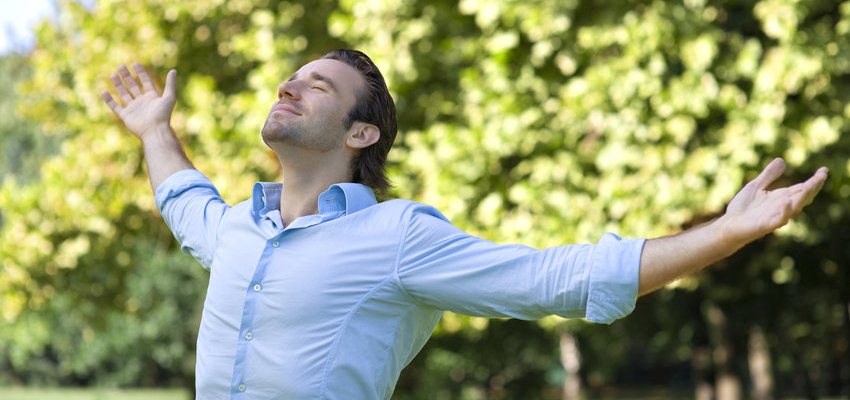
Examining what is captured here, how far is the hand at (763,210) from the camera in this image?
2.20 metres

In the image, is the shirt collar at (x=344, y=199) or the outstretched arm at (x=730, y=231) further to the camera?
the shirt collar at (x=344, y=199)

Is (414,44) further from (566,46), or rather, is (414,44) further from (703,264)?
(703,264)

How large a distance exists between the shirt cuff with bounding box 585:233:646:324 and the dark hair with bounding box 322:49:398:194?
0.81m

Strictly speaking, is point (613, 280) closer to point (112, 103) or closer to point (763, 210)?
point (763, 210)

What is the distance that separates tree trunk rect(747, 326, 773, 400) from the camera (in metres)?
18.3

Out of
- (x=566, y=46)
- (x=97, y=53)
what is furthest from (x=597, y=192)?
(x=97, y=53)

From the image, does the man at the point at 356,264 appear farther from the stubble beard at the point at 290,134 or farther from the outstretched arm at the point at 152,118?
the outstretched arm at the point at 152,118

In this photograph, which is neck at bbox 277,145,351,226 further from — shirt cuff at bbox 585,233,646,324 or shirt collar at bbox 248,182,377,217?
shirt cuff at bbox 585,233,646,324

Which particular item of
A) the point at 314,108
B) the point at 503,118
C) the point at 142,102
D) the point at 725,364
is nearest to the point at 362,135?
Result: the point at 314,108

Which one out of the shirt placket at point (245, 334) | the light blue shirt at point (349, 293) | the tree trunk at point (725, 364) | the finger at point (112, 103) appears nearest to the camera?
the light blue shirt at point (349, 293)

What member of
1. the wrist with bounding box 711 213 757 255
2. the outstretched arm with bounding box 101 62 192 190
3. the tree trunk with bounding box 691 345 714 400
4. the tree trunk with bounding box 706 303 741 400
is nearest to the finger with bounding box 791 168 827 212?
the wrist with bounding box 711 213 757 255

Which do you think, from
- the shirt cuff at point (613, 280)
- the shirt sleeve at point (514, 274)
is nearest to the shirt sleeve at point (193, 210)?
the shirt sleeve at point (514, 274)

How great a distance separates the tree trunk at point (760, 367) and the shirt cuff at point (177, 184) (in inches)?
634

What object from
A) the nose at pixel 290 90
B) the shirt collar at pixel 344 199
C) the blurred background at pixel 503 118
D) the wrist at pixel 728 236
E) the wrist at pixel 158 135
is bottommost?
the wrist at pixel 728 236
